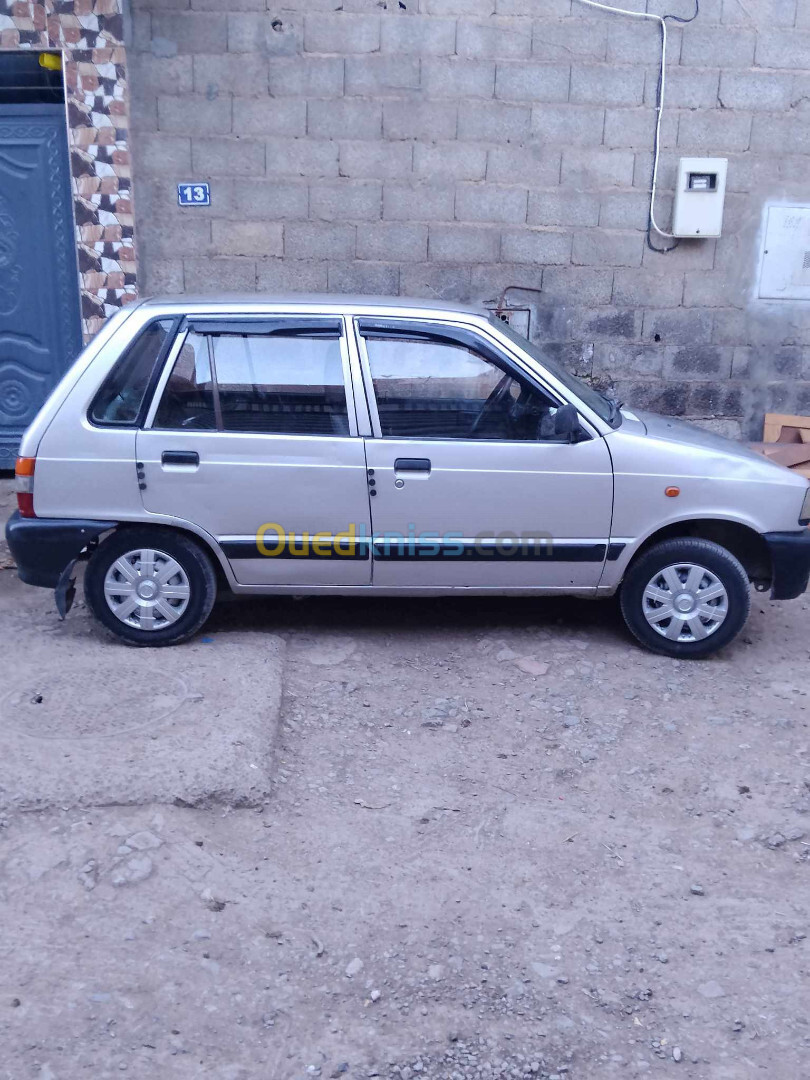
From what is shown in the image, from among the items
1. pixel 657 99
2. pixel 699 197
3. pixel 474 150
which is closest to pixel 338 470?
pixel 474 150

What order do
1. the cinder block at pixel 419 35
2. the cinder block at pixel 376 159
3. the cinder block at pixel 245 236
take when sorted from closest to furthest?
the cinder block at pixel 419 35 < the cinder block at pixel 376 159 < the cinder block at pixel 245 236

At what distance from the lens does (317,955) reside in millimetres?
3227

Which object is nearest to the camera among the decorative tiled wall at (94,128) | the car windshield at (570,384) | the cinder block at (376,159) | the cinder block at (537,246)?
the car windshield at (570,384)

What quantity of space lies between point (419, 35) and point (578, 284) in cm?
220

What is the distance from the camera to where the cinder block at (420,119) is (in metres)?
7.88

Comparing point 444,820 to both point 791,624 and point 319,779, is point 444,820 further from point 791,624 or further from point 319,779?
point 791,624

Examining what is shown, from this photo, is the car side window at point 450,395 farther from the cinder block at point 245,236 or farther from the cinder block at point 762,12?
the cinder block at point 762,12

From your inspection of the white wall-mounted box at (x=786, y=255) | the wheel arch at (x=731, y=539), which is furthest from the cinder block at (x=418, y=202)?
the wheel arch at (x=731, y=539)

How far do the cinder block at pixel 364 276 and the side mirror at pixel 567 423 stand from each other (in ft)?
11.6

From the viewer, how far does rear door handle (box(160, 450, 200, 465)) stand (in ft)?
16.3

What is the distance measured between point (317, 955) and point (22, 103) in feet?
23.3

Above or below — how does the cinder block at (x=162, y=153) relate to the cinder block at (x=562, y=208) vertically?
above

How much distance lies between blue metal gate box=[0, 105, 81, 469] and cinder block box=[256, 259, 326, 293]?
1.48m

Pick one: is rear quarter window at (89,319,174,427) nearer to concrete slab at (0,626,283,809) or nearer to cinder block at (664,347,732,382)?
concrete slab at (0,626,283,809)
